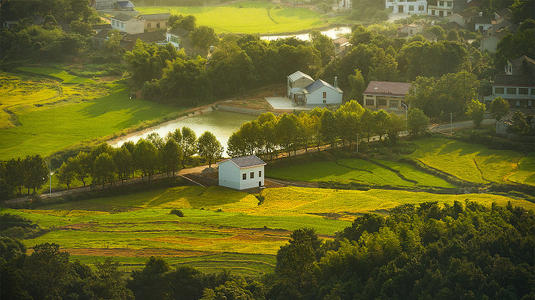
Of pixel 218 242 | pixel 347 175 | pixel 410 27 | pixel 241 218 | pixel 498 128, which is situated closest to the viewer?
pixel 218 242

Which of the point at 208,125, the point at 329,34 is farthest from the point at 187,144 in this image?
the point at 329,34

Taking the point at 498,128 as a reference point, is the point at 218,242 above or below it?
below

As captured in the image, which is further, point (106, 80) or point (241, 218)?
point (106, 80)

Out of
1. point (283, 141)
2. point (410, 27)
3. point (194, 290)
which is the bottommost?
point (194, 290)

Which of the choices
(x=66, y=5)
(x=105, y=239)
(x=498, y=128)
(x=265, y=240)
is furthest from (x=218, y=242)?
(x=66, y=5)

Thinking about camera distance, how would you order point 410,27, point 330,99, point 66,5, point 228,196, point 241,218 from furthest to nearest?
point 66,5 → point 410,27 → point 330,99 → point 228,196 → point 241,218

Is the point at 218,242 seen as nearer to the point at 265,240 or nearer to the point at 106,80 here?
the point at 265,240

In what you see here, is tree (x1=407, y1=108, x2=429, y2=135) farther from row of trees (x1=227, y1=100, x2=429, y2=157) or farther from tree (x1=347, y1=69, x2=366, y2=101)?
tree (x1=347, y1=69, x2=366, y2=101)
